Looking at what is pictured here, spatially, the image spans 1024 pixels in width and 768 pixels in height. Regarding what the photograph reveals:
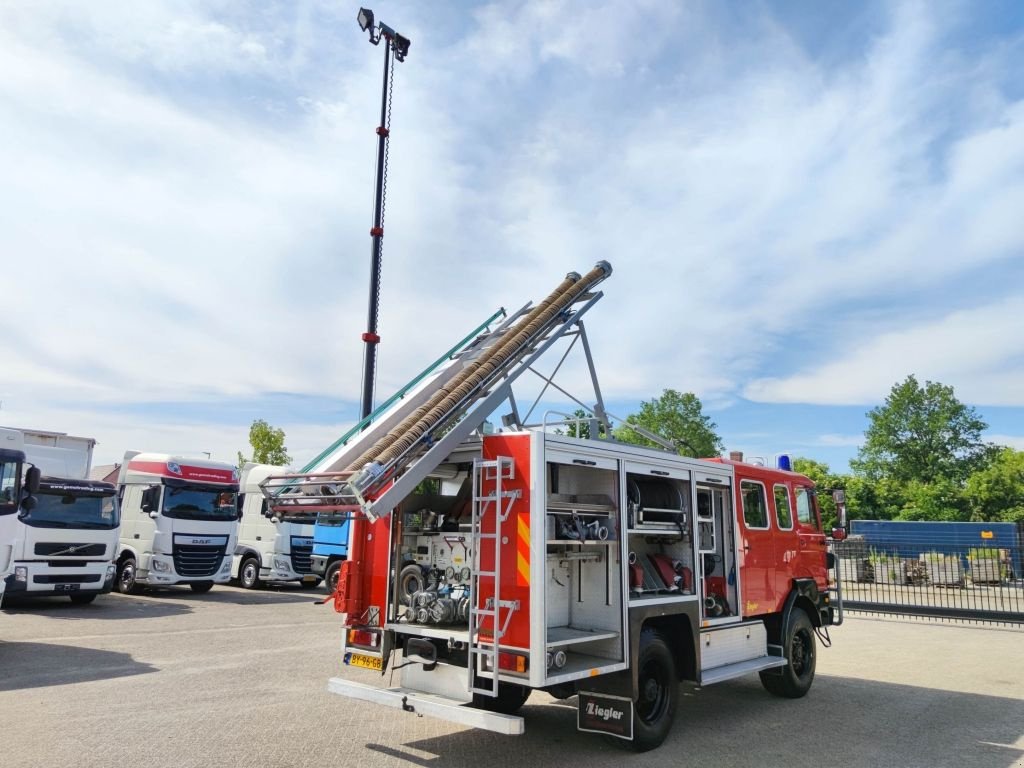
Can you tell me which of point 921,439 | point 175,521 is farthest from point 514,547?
point 921,439

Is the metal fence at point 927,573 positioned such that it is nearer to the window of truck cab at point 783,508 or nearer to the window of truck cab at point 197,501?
the window of truck cab at point 783,508

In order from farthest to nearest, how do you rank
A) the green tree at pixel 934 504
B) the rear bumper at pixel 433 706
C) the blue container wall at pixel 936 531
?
the green tree at pixel 934 504
the blue container wall at pixel 936 531
the rear bumper at pixel 433 706

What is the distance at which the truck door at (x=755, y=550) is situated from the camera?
8.17m

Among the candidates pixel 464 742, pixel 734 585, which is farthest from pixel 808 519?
pixel 464 742

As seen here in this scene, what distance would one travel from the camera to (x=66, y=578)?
15.1 m

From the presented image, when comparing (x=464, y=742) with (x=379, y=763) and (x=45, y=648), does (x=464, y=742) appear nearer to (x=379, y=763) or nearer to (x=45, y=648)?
(x=379, y=763)

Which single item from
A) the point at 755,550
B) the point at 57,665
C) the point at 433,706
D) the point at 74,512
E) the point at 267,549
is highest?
the point at 74,512

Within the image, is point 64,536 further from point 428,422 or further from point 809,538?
point 809,538

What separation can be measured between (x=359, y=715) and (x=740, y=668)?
12.9 feet

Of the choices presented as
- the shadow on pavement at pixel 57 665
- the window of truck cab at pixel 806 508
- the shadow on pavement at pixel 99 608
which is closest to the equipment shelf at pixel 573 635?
the window of truck cab at pixel 806 508

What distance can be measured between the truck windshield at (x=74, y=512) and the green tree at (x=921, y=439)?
6947 cm

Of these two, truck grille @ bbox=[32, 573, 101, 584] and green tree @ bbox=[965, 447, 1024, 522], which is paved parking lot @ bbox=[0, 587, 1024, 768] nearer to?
truck grille @ bbox=[32, 573, 101, 584]

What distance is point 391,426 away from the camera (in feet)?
23.6

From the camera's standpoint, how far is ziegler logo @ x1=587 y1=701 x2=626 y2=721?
6133 millimetres
